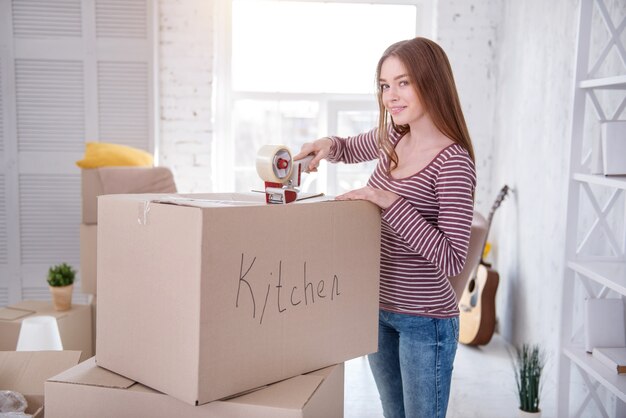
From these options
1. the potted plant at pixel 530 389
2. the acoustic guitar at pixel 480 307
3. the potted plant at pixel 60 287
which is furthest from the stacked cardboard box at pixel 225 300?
the acoustic guitar at pixel 480 307

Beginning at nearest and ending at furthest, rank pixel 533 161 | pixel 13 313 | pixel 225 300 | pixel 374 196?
pixel 225 300
pixel 374 196
pixel 13 313
pixel 533 161

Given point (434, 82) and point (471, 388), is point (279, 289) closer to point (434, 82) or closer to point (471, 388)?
point (434, 82)

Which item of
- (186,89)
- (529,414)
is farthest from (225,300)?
(186,89)

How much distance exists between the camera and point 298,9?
416 centimetres

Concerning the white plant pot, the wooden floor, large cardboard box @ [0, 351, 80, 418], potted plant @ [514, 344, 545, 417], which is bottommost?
the wooden floor

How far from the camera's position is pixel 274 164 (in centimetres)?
115

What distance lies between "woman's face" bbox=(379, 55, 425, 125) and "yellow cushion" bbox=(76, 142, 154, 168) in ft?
6.55

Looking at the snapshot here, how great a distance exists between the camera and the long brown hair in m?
1.30

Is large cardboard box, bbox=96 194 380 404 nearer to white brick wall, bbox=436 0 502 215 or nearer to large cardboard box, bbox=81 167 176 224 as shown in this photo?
large cardboard box, bbox=81 167 176 224

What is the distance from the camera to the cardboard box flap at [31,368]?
4.75ft

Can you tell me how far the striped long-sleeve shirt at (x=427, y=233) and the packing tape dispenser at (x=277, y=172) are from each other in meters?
0.20

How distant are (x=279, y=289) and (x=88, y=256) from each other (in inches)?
81.7

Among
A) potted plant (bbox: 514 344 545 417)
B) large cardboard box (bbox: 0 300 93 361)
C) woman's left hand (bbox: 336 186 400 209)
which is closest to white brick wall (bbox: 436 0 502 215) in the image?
potted plant (bbox: 514 344 545 417)

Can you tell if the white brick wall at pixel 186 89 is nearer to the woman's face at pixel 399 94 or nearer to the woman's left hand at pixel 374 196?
the woman's face at pixel 399 94
